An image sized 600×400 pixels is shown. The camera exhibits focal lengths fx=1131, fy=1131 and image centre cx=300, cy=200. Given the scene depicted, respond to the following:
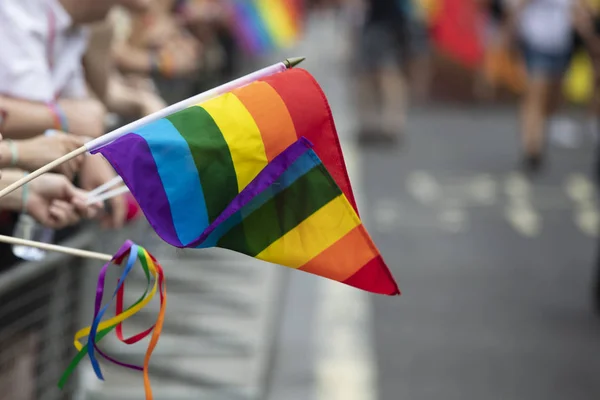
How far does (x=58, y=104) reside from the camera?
349 centimetres

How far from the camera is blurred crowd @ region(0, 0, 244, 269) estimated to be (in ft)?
9.44

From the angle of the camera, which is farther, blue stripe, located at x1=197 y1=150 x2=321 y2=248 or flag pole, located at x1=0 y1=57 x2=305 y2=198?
blue stripe, located at x1=197 y1=150 x2=321 y2=248

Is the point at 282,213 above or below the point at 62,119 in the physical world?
below

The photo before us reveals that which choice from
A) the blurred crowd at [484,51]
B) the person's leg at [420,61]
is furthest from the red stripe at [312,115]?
the person's leg at [420,61]

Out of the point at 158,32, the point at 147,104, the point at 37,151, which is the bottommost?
the point at 37,151

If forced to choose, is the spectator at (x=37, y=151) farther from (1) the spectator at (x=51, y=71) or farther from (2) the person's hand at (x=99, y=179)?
(2) the person's hand at (x=99, y=179)

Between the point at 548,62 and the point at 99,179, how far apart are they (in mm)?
8299

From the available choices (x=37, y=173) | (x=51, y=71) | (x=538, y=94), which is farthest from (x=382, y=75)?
(x=37, y=173)

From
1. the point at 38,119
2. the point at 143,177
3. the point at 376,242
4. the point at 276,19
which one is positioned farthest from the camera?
the point at 276,19

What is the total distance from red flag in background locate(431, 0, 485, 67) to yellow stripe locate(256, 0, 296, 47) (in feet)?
13.1

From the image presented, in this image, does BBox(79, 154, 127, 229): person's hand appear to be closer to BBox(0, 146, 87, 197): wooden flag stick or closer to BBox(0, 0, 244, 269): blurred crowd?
→ BBox(0, 0, 244, 269): blurred crowd

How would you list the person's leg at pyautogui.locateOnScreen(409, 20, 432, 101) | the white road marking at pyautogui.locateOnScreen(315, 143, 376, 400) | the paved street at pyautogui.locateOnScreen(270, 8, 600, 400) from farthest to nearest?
1. the person's leg at pyautogui.locateOnScreen(409, 20, 432, 101)
2. the paved street at pyautogui.locateOnScreen(270, 8, 600, 400)
3. the white road marking at pyautogui.locateOnScreen(315, 143, 376, 400)

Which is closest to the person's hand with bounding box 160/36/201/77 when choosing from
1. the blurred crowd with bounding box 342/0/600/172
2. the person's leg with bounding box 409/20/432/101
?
the blurred crowd with bounding box 342/0/600/172

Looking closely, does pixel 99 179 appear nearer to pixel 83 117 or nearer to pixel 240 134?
pixel 83 117
